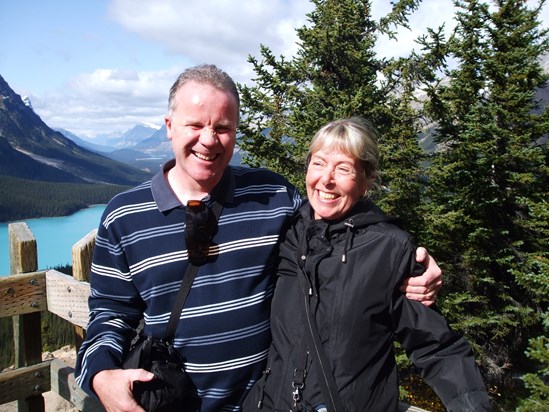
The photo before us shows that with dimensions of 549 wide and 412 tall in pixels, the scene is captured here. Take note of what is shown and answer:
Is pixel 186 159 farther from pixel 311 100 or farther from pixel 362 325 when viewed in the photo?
pixel 311 100

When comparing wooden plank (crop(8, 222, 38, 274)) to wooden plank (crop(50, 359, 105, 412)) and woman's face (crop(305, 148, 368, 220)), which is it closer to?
wooden plank (crop(50, 359, 105, 412))

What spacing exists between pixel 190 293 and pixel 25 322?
2.01m

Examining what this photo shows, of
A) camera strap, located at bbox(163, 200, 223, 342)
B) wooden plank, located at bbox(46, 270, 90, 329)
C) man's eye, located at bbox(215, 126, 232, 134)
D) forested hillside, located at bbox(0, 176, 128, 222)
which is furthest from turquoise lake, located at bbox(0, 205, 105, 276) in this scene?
man's eye, located at bbox(215, 126, 232, 134)

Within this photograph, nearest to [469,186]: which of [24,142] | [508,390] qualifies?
[508,390]

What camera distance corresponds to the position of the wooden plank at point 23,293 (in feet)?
10.1

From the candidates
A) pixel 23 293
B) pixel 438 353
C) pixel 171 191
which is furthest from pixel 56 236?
pixel 438 353

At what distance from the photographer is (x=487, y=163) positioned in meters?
13.2

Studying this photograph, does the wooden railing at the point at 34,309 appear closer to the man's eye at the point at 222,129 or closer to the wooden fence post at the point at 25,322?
the wooden fence post at the point at 25,322

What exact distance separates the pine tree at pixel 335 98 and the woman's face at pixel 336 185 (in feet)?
32.9

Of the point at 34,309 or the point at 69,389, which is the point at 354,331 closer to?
the point at 69,389

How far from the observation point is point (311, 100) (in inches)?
555

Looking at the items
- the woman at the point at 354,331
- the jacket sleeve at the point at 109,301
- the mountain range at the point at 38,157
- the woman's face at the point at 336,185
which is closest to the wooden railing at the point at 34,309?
the jacket sleeve at the point at 109,301

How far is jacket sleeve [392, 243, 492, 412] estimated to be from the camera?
5.82 feet

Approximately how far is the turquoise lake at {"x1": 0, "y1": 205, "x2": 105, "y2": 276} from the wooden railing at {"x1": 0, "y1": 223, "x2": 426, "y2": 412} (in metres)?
25.6
